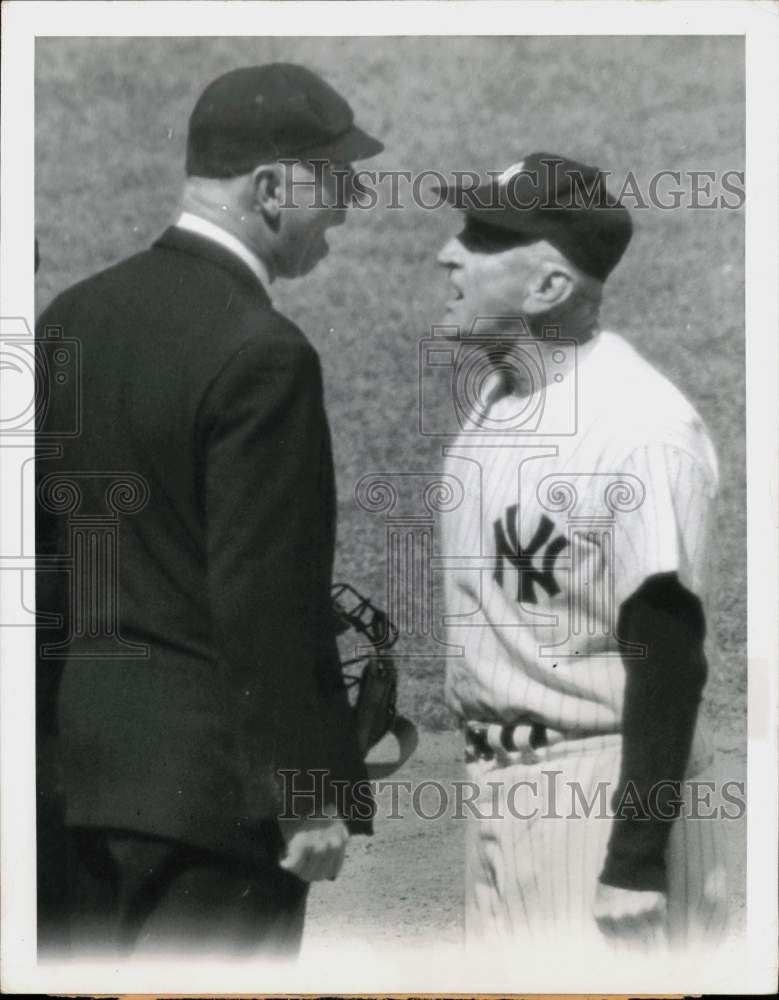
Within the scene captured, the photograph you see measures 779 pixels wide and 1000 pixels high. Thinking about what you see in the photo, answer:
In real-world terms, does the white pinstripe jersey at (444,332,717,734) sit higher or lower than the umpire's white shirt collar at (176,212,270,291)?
lower

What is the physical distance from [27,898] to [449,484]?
54.3 inches

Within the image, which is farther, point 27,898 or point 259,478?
point 27,898

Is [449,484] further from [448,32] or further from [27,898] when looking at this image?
[27,898]

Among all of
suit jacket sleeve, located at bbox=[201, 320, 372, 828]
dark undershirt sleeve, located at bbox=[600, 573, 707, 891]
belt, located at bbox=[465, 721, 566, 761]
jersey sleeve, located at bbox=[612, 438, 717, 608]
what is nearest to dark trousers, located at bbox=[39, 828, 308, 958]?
suit jacket sleeve, located at bbox=[201, 320, 372, 828]

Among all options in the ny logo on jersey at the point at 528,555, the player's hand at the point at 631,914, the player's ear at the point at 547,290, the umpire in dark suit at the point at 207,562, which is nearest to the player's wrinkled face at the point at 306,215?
the umpire in dark suit at the point at 207,562

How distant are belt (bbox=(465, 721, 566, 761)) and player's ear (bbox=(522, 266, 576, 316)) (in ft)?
3.06

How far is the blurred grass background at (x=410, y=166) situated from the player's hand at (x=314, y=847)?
335 millimetres

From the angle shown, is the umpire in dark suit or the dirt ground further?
the dirt ground

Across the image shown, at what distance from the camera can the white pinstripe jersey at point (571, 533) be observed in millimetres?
3135

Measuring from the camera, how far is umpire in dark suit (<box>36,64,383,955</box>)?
A: 3.08 metres

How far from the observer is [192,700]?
3094 millimetres

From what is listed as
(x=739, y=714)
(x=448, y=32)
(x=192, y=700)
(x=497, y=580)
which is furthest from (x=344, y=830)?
(x=448, y=32)

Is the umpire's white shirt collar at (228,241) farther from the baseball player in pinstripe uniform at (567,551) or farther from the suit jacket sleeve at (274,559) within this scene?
the baseball player in pinstripe uniform at (567,551)

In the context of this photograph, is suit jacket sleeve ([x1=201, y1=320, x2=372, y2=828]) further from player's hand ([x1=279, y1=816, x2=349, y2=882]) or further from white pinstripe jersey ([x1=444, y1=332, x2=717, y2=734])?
white pinstripe jersey ([x1=444, y1=332, x2=717, y2=734])
